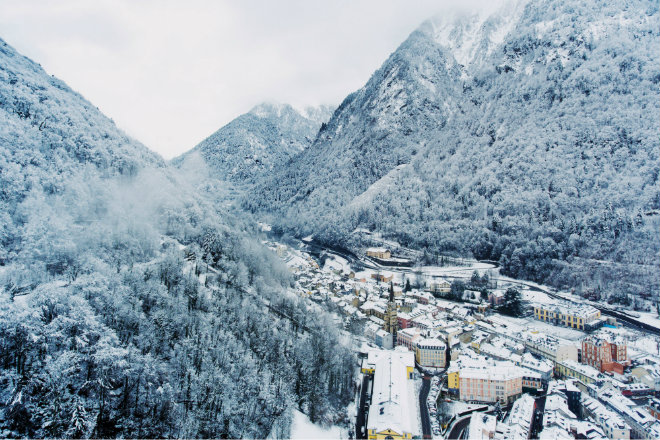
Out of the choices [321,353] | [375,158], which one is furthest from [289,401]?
[375,158]

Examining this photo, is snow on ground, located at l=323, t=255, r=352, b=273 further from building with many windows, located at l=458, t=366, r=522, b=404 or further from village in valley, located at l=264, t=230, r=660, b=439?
building with many windows, located at l=458, t=366, r=522, b=404

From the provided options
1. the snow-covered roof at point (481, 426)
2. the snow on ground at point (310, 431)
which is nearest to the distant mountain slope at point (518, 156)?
the snow-covered roof at point (481, 426)

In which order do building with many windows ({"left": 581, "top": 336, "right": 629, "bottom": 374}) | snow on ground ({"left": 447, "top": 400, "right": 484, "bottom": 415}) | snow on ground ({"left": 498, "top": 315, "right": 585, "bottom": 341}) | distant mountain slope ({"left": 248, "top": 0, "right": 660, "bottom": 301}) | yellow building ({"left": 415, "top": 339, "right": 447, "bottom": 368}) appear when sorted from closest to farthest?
snow on ground ({"left": 447, "top": 400, "right": 484, "bottom": 415}), building with many windows ({"left": 581, "top": 336, "right": 629, "bottom": 374}), yellow building ({"left": 415, "top": 339, "right": 447, "bottom": 368}), snow on ground ({"left": 498, "top": 315, "right": 585, "bottom": 341}), distant mountain slope ({"left": 248, "top": 0, "right": 660, "bottom": 301})

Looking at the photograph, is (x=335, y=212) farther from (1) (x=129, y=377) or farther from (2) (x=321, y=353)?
(1) (x=129, y=377)

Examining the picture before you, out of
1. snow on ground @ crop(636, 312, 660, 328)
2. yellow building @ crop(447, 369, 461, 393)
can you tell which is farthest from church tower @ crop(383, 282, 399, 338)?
snow on ground @ crop(636, 312, 660, 328)

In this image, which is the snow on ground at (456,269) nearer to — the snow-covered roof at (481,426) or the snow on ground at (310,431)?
the snow-covered roof at (481,426)

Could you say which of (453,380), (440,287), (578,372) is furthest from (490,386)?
(440,287)
